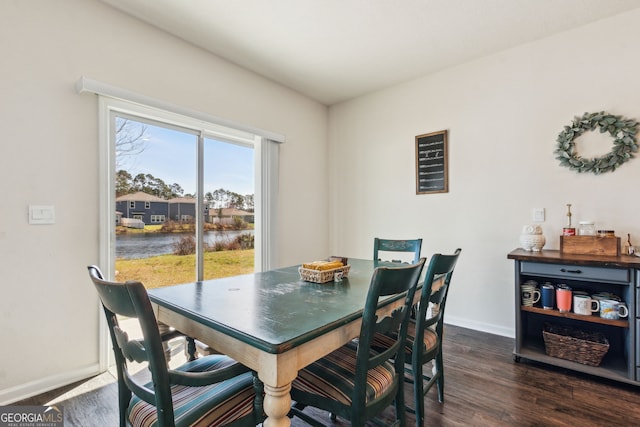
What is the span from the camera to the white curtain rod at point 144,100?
2.05 m

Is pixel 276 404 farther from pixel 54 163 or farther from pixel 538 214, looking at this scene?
pixel 538 214

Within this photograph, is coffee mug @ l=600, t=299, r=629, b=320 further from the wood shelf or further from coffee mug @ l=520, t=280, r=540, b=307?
coffee mug @ l=520, t=280, r=540, b=307

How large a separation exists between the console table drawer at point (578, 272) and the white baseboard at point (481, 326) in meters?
0.85

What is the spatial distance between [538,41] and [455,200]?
1.55 meters

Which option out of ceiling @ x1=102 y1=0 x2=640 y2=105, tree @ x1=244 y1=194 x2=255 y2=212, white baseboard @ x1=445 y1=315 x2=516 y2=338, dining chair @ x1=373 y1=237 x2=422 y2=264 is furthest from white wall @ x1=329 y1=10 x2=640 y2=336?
tree @ x1=244 y1=194 x2=255 y2=212

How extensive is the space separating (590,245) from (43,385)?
3.82m

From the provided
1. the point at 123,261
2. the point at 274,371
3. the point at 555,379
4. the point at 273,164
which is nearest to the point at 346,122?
the point at 273,164

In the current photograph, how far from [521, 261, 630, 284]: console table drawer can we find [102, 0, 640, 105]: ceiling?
1916 millimetres

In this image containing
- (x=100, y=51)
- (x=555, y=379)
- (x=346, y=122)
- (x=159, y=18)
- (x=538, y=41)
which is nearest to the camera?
(x=555, y=379)

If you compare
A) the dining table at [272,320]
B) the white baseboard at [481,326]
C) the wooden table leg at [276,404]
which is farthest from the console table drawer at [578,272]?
the wooden table leg at [276,404]

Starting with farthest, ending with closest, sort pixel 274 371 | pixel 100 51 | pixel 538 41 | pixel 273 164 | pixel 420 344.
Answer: pixel 273 164 < pixel 538 41 < pixel 100 51 < pixel 420 344 < pixel 274 371

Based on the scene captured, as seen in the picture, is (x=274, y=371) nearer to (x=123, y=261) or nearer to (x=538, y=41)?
(x=123, y=261)

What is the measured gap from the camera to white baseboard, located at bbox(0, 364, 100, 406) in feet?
5.94

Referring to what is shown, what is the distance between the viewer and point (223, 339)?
1.05 meters
